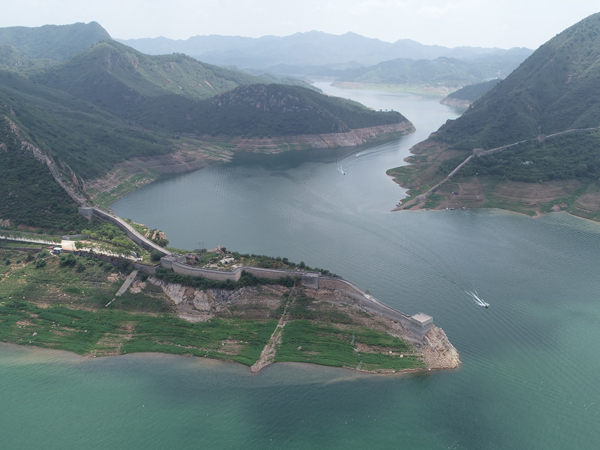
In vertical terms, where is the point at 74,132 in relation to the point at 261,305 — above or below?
above

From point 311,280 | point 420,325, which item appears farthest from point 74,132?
point 420,325

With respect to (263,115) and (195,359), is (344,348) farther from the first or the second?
(263,115)

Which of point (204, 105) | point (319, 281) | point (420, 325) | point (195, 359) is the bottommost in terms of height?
point (195, 359)

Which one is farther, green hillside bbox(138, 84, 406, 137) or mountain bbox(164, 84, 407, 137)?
green hillside bbox(138, 84, 406, 137)

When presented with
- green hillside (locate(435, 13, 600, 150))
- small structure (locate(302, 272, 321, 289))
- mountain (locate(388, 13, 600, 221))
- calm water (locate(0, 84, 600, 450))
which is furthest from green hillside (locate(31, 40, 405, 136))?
small structure (locate(302, 272, 321, 289))

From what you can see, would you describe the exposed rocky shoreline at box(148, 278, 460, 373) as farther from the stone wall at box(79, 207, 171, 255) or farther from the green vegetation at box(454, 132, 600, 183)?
the green vegetation at box(454, 132, 600, 183)

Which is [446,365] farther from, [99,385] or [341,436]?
[99,385]

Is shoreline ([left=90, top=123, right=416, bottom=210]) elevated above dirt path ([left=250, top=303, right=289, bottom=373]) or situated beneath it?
situated beneath
